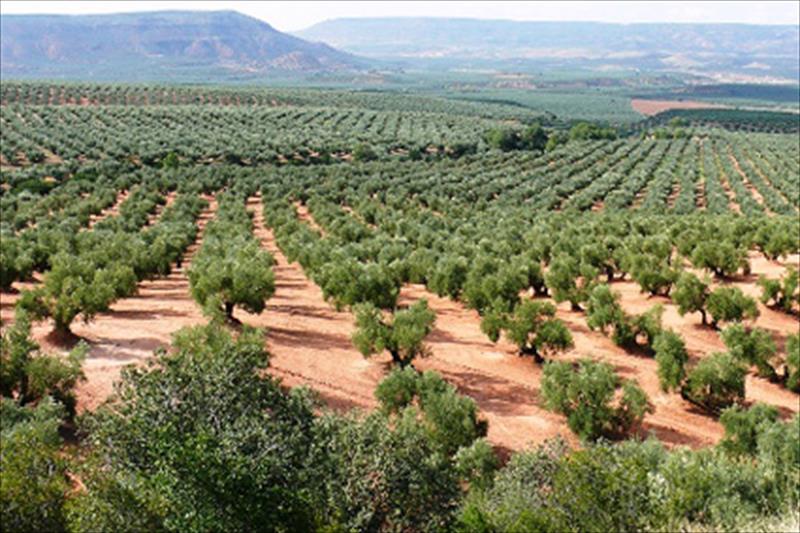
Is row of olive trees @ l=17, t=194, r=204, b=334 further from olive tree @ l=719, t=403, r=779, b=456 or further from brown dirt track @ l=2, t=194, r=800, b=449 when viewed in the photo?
olive tree @ l=719, t=403, r=779, b=456

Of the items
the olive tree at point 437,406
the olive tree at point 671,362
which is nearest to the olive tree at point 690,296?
the olive tree at point 671,362

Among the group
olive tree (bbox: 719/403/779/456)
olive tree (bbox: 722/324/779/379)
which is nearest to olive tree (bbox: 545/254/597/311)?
olive tree (bbox: 722/324/779/379)

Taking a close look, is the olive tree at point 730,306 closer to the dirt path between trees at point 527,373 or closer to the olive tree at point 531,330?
the dirt path between trees at point 527,373

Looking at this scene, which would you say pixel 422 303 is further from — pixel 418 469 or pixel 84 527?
pixel 84 527

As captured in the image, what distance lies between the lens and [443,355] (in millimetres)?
29453

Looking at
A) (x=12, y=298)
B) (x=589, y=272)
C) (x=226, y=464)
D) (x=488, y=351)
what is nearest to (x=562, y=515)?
(x=226, y=464)

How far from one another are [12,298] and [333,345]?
14528mm

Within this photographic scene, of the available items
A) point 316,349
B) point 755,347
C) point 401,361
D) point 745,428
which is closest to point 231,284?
point 316,349

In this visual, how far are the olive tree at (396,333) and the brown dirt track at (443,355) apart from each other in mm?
874

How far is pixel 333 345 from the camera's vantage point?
2964cm

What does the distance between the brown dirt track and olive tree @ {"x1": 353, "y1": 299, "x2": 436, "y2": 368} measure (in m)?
0.87

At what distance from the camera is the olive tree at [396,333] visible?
26.0 meters

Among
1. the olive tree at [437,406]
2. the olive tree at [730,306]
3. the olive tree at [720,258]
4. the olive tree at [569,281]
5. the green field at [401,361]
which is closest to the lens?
the green field at [401,361]

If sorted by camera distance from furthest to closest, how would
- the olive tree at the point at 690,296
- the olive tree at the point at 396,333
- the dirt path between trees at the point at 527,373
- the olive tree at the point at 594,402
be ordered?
the olive tree at the point at 690,296
the olive tree at the point at 396,333
the dirt path between trees at the point at 527,373
the olive tree at the point at 594,402
